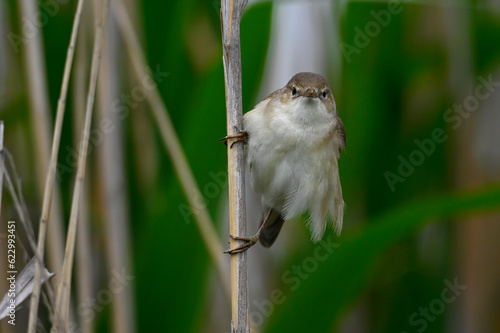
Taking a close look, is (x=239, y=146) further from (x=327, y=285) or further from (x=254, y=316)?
(x=254, y=316)

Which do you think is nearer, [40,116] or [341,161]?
[40,116]

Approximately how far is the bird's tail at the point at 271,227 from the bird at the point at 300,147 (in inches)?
7.2

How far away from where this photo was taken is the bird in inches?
87.6

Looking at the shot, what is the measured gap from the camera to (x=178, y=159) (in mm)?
2205

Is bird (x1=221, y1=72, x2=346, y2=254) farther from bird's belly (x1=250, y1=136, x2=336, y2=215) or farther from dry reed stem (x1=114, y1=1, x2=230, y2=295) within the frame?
dry reed stem (x1=114, y1=1, x2=230, y2=295)

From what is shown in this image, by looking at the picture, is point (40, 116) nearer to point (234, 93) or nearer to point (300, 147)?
point (234, 93)

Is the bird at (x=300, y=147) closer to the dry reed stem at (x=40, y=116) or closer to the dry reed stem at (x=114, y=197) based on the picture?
the dry reed stem at (x=114, y=197)

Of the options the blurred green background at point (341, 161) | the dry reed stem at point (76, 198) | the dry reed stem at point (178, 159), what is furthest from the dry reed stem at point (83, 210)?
the dry reed stem at point (76, 198)

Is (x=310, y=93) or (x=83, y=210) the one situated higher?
(x=310, y=93)

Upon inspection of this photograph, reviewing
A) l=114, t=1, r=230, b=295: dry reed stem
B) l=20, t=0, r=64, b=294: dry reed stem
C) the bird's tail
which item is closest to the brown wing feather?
the bird's tail

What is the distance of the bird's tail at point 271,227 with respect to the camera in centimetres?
263

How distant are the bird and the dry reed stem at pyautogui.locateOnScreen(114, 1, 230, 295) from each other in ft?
0.56

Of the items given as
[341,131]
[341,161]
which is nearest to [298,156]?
[341,131]

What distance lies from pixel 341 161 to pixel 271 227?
0.40 meters
